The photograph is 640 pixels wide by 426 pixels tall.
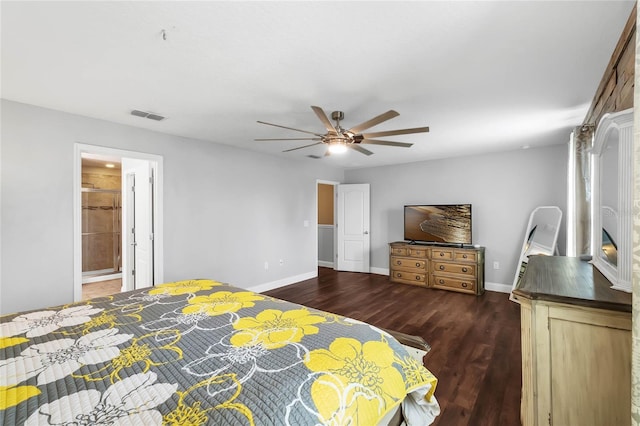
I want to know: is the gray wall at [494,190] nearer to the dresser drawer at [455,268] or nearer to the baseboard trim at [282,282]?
the dresser drawer at [455,268]

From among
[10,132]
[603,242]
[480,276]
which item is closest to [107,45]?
[10,132]

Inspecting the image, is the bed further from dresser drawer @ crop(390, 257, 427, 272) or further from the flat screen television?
the flat screen television

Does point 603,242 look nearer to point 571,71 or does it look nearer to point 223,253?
point 571,71

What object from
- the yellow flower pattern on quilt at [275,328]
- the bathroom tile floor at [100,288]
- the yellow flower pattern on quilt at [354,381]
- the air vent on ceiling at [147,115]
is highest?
the air vent on ceiling at [147,115]

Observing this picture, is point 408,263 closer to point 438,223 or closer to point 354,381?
point 438,223

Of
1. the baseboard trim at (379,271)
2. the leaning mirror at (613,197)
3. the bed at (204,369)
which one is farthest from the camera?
the baseboard trim at (379,271)

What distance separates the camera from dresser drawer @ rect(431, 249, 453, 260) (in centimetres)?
483

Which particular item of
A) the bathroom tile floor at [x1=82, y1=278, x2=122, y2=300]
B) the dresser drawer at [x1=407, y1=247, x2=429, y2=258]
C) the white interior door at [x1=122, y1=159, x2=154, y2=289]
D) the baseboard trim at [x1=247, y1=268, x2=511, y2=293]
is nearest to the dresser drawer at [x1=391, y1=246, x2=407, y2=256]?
the dresser drawer at [x1=407, y1=247, x2=429, y2=258]

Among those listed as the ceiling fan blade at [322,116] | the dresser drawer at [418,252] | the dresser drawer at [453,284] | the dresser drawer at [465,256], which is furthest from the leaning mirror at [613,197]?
the dresser drawer at [418,252]

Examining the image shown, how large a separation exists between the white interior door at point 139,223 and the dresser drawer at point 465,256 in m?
4.69

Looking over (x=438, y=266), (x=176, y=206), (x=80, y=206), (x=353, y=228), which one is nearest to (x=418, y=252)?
(x=438, y=266)

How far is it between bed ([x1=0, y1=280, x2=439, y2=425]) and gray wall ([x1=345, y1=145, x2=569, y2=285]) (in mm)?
4296

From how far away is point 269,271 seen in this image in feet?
16.1

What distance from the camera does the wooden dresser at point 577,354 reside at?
4.03 ft
